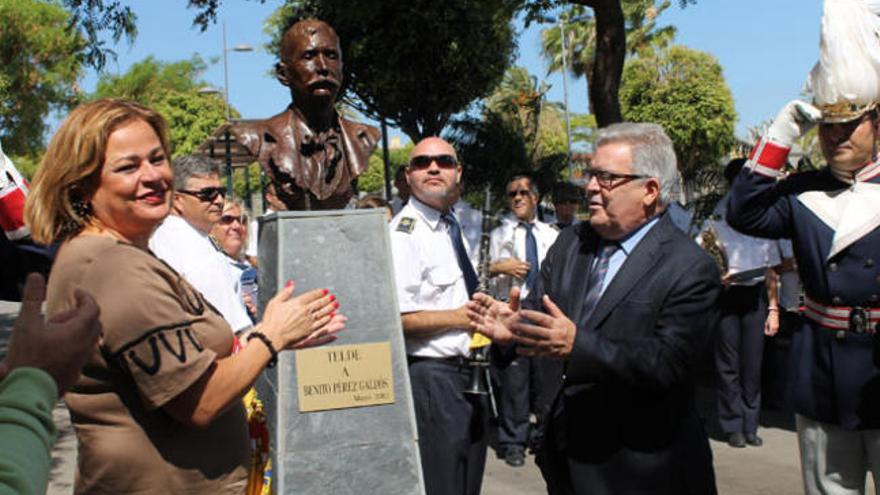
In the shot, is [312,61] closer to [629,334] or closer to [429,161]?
[429,161]

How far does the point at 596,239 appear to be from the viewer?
3.36m

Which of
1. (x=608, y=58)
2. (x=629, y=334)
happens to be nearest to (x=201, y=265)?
(x=629, y=334)

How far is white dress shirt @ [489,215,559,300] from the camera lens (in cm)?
500

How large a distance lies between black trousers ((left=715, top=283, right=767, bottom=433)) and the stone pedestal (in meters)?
4.04

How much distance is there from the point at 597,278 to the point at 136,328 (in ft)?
5.38

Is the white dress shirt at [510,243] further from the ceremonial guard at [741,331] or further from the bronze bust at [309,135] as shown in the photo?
the ceremonial guard at [741,331]

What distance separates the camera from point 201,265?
410 cm

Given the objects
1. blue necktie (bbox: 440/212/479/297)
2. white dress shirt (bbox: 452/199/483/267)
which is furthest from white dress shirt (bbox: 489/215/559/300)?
blue necktie (bbox: 440/212/479/297)

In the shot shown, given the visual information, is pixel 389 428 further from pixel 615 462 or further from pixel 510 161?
pixel 510 161

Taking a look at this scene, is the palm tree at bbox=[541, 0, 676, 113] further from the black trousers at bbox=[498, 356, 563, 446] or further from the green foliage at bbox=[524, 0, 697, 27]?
the black trousers at bbox=[498, 356, 563, 446]

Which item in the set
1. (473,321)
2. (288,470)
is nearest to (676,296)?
(473,321)

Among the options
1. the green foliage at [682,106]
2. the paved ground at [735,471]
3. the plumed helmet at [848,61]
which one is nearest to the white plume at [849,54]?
the plumed helmet at [848,61]

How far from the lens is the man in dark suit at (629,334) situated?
2883mm

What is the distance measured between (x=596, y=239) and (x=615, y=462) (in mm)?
826
